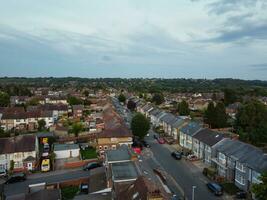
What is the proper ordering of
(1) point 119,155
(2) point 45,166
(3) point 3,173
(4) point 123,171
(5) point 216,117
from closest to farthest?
(4) point 123,171, (1) point 119,155, (3) point 3,173, (2) point 45,166, (5) point 216,117

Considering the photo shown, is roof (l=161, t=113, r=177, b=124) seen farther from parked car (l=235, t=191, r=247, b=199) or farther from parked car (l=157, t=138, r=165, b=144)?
parked car (l=235, t=191, r=247, b=199)

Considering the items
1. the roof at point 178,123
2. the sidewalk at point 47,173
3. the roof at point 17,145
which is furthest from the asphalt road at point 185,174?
the roof at point 17,145

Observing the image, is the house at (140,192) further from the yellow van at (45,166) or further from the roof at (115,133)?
the roof at (115,133)

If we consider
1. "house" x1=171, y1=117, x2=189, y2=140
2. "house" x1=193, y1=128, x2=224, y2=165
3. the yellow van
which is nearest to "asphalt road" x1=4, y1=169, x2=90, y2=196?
the yellow van

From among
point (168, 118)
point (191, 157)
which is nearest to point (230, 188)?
point (191, 157)

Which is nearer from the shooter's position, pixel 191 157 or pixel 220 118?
pixel 191 157

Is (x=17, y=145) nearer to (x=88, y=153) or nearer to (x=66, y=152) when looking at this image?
(x=66, y=152)
